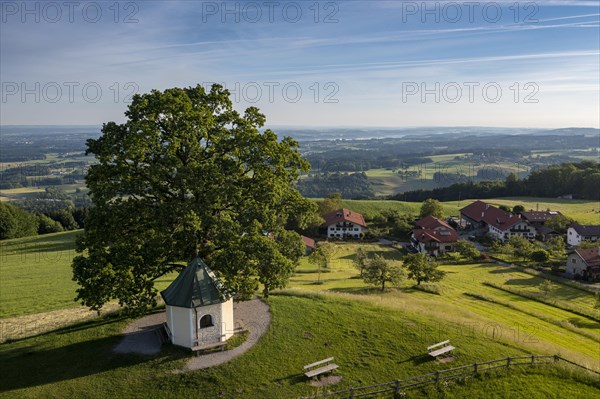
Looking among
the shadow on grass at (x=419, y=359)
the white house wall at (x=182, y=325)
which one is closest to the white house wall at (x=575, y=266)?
the shadow on grass at (x=419, y=359)

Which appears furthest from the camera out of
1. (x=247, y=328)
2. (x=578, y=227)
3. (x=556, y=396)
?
(x=578, y=227)

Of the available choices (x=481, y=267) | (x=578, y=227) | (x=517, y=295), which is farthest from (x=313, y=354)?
(x=578, y=227)

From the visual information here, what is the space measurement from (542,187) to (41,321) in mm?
141734

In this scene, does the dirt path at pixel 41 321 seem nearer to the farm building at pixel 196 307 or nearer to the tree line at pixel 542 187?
the farm building at pixel 196 307

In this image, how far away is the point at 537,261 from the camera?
72.0 meters

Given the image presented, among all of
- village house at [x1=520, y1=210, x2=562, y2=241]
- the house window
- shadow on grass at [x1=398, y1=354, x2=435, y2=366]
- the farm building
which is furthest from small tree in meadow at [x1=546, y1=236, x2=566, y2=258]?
the house window

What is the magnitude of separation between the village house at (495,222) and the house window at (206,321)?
8274cm

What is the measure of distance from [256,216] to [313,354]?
842 centimetres

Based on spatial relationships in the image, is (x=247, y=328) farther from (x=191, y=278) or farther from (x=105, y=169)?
(x=105, y=169)

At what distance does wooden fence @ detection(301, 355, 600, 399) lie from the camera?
2052 cm

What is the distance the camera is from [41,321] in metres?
31.6

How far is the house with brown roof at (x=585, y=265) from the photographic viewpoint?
6429cm

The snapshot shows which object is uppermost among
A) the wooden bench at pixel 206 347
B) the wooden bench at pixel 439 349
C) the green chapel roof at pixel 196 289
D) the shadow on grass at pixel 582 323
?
the green chapel roof at pixel 196 289

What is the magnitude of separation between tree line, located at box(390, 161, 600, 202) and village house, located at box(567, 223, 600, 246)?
50.2 m
